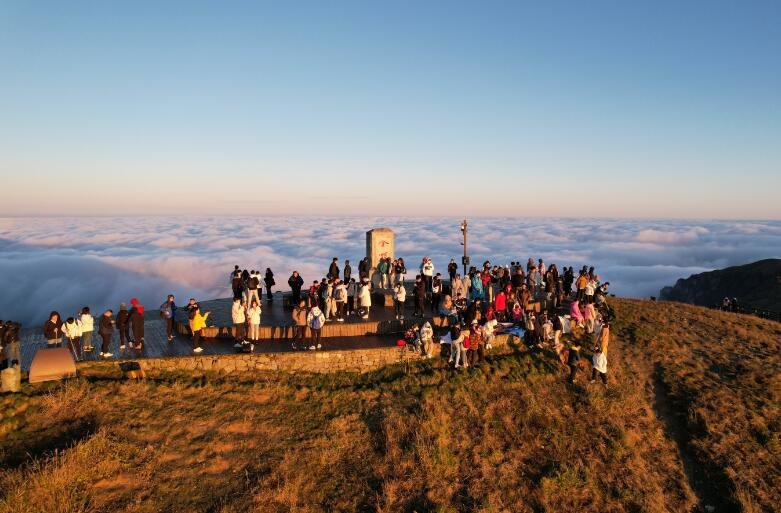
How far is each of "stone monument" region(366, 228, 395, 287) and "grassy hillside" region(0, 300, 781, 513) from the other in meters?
7.69

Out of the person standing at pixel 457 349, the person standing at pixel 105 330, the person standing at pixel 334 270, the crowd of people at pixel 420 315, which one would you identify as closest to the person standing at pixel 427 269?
the crowd of people at pixel 420 315

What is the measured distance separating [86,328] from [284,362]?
6361 millimetres

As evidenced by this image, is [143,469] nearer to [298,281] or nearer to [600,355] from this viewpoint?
[298,281]

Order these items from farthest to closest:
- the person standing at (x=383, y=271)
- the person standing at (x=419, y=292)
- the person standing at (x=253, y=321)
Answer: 1. the person standing at (x=383, y=271)
2. the person standing at (x=419, y=292)
3. the person standing at (x=253, y=321)

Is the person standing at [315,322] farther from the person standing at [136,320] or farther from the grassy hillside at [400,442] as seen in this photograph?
the person standing at [136,320]

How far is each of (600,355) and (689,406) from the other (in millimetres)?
3088

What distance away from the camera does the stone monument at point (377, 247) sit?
2061cm

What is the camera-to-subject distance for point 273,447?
1062 centimetres

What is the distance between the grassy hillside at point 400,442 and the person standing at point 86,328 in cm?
209

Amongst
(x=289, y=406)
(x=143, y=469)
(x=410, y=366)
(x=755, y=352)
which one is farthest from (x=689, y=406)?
(x=143, y=469)

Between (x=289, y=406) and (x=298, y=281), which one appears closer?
(x=289, y=406)

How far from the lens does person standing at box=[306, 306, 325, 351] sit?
1329 centimetres

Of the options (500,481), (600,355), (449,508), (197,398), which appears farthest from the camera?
(600,355)

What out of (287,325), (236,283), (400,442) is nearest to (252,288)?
(236,283)
